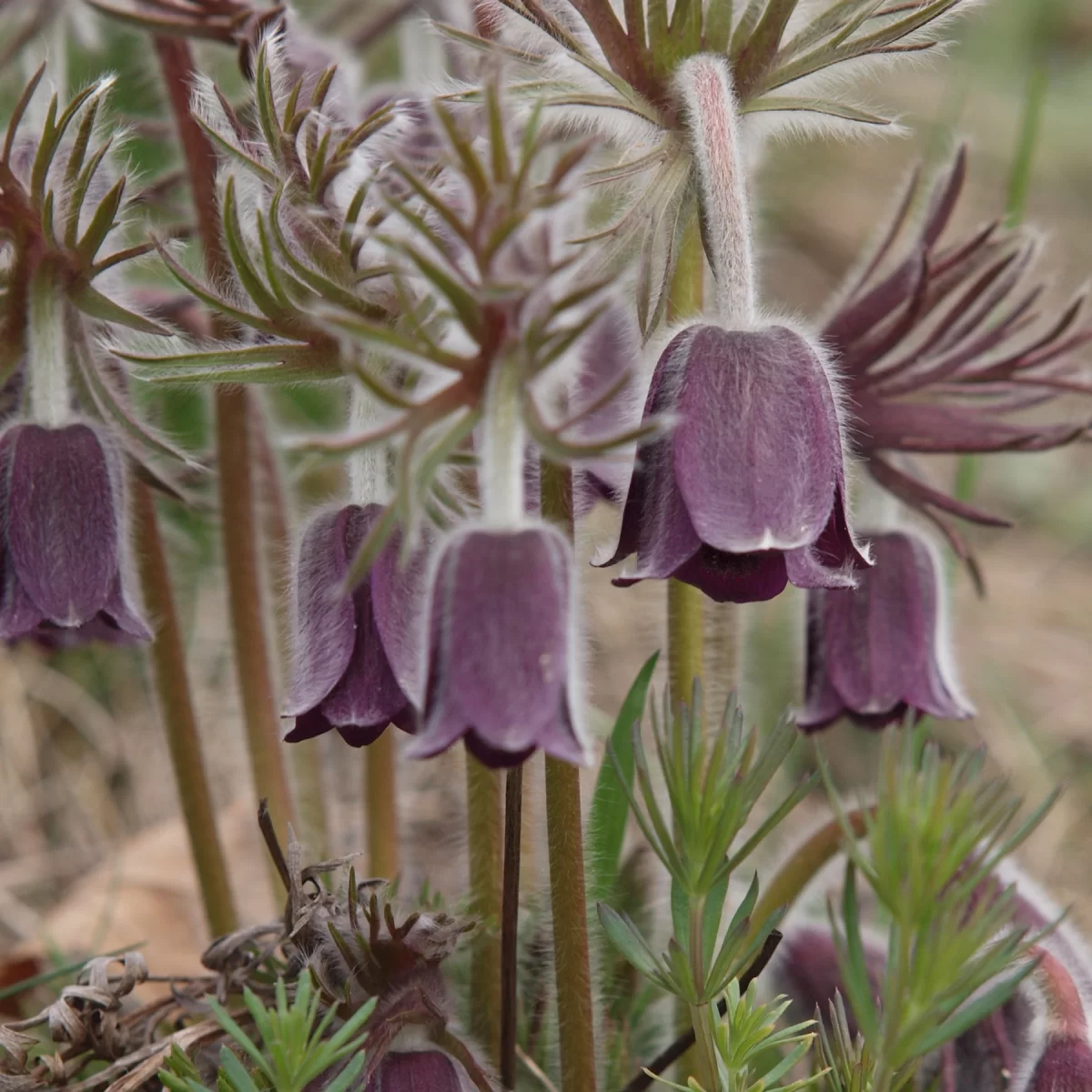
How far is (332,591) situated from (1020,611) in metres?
2.12

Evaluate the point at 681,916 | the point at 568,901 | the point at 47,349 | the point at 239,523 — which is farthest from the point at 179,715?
the point at 681,916

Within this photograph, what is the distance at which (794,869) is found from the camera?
122 cm

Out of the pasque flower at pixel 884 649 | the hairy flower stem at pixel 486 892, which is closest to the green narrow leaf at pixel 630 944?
the hairy flower stem at pixel 486 892

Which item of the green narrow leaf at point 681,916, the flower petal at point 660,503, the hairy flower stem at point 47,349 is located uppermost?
the hairy flower stem at point 47,349

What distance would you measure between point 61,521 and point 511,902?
0.46 meters

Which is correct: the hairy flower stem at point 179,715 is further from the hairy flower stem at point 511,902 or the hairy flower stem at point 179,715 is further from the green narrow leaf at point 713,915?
the green narrow leaf at point 713,915

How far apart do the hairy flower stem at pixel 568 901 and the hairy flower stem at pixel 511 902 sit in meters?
0.03

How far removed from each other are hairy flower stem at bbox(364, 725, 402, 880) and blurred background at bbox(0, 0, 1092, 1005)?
3.0 inches

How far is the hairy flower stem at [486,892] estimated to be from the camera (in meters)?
1.18

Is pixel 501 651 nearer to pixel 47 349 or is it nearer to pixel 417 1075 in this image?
pixel 417 1075

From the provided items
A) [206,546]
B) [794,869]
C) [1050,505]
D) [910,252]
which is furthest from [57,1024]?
[1050,505]

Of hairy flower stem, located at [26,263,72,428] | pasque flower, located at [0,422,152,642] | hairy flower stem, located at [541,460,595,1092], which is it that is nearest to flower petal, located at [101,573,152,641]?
pasque flower, located at [0,422,152,642]

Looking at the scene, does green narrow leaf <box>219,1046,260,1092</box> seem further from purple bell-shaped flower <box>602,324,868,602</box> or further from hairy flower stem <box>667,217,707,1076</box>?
hairy flower stem <box>667,217,707,1076</box>

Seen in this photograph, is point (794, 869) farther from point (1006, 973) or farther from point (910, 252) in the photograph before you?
point (910, 252)
